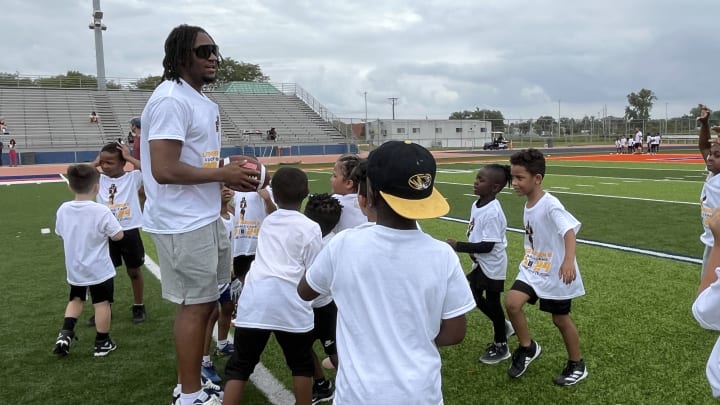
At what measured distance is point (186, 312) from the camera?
3080 millimetres

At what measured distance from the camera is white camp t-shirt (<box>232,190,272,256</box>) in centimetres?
453

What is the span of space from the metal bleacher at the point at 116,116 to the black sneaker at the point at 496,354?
3494 cm

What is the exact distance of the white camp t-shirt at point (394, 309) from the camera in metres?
1.97

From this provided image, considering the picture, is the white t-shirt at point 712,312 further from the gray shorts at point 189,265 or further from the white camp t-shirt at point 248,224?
the white camp t-shirt at point 248,224

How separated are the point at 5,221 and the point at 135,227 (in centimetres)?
878

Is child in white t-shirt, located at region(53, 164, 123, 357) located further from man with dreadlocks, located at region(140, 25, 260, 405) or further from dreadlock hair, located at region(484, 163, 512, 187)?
dreadlock hair, located at region(484, 163, 512, 187)

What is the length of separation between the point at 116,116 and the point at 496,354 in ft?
151

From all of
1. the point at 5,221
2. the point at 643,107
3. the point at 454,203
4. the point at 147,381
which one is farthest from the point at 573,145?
the point at 147,381

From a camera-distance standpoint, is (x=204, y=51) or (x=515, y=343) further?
(x=515, y=343)

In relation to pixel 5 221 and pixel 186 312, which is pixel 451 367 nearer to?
pixel 186 312

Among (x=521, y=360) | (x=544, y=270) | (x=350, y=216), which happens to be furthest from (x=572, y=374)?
(x=350, y=216)

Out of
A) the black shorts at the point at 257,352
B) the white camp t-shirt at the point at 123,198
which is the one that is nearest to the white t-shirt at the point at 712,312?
the black shorts at the point at 257,352

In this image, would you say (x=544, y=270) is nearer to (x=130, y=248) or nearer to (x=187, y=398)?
(x=187, y=398)

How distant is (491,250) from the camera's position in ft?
13.8
